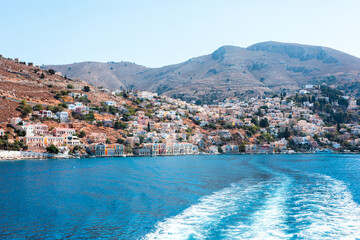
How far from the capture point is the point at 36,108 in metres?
75.5

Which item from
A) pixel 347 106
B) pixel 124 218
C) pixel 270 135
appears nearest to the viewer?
pixel 124 218

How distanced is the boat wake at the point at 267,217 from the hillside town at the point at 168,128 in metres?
45.8

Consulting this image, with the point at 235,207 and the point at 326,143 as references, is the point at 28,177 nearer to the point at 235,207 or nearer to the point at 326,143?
the point at 235,207

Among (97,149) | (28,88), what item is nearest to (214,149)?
(97,149)

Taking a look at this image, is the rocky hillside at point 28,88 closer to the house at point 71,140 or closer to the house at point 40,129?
the house at point 40,129

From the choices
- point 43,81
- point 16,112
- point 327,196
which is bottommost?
point 327,196

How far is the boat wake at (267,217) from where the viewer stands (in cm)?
1497

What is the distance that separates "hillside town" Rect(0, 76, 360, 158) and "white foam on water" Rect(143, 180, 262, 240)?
44.4 meters

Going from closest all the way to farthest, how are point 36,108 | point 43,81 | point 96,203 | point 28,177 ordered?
1. point 96,203
2. point 28,177
3. point 36,108
4. point 43,81

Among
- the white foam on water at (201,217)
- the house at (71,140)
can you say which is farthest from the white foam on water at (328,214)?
the house at (71,140)

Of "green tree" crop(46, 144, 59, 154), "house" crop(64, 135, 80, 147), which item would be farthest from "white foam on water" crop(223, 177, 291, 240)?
"house" crop(64, 135, 80, 147)

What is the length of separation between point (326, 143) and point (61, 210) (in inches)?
3969

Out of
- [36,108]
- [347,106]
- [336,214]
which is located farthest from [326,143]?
[336,214]

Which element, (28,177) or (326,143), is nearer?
(28,177)
